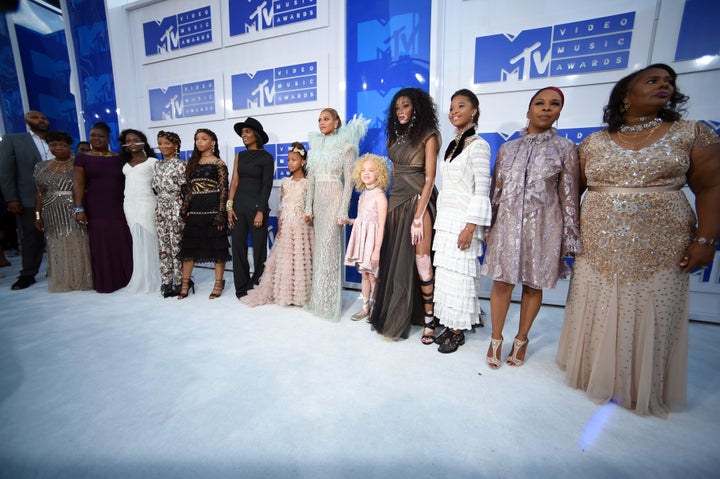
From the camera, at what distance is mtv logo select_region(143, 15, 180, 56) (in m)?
4.66

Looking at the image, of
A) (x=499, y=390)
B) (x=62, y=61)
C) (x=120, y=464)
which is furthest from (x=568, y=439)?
(x=62, y=61)

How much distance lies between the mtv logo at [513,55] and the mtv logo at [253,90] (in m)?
2.80

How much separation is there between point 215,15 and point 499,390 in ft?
19.4

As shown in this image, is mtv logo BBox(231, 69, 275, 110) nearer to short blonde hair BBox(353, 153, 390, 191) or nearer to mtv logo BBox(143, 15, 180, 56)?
mtv logo BBox(143, 15, 180, 56)

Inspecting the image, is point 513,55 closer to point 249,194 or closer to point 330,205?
point 330,205

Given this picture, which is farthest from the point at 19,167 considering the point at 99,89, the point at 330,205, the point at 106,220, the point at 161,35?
the point at 330,205

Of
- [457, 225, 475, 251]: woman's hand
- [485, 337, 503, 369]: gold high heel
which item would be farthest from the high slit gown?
[485, 337, 503, 369]: gold high heel

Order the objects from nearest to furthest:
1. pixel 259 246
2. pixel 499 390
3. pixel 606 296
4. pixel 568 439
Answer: pixel 568 439
pixel 606 296
pixel 499 390
pixel 259 246

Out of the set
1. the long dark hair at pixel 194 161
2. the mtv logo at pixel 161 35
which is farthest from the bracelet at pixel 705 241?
the mtv logo at pixel 161 35

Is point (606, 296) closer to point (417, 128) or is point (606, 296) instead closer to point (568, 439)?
point (568, 439)

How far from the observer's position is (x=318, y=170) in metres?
2.97

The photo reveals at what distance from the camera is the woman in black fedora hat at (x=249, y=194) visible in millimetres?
3256

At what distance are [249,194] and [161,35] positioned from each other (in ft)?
12.6

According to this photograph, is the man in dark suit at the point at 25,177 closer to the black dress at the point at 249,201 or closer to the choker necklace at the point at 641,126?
the black dress at the point at 249,201
